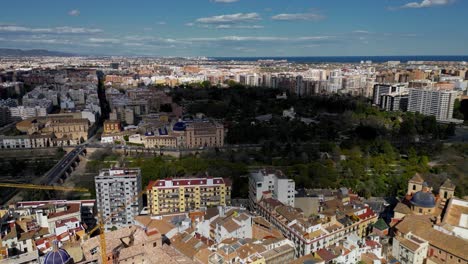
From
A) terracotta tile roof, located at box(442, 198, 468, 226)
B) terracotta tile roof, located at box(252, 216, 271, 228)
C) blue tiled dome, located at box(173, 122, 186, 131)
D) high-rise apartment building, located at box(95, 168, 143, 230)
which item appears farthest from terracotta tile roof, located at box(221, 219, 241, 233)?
blue tiled dome, located at box(173, 122, 186, 131)

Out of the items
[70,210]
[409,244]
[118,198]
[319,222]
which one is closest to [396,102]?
[319,222]

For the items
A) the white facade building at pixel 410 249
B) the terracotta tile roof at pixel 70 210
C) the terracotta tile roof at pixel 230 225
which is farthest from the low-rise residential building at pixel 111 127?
the white facade building at pixel 410 249

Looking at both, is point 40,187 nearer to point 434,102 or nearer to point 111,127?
point 111,127

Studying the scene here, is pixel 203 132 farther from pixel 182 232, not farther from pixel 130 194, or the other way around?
pixel 182 232

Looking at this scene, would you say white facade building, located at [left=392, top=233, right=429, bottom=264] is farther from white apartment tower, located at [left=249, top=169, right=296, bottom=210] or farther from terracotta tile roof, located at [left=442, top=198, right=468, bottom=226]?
white apartment tower, located at [left=249, top=169, right=296, bottom=210]

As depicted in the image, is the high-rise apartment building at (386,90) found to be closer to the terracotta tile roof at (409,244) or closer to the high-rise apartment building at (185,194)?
the high-rise apartment building at (185,194)
